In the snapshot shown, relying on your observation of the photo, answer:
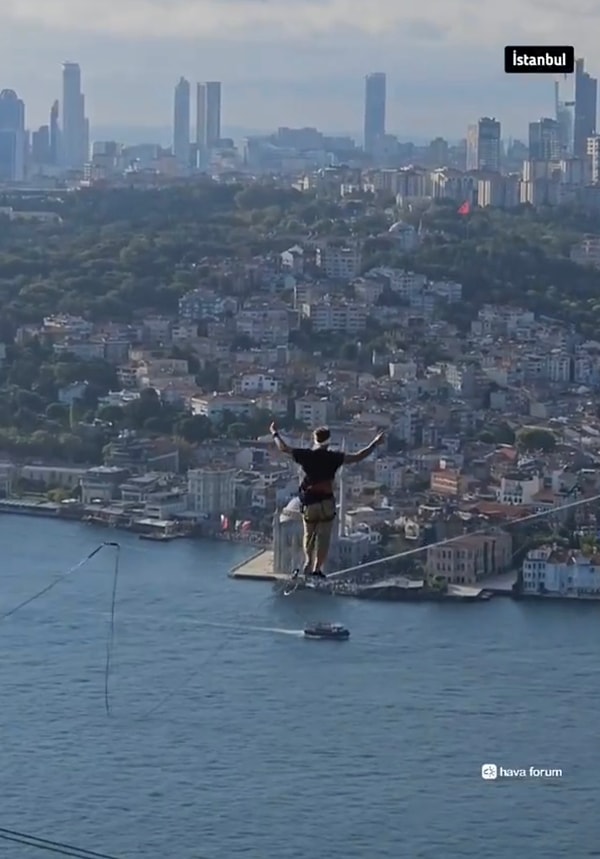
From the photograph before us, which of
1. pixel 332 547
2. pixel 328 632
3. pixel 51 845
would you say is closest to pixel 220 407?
pixel 332 547

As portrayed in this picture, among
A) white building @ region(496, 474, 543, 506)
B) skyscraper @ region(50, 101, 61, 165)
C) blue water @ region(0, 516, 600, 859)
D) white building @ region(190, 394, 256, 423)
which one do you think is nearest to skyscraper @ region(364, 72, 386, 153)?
skyscraper @ region(50, 101, 61, 165)

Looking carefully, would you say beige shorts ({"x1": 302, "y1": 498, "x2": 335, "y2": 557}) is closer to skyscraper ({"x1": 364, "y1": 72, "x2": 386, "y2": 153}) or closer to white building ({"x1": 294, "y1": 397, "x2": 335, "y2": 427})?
white building ({"x1": 294, "y1": 397, "x2": 335, "y2": 427})

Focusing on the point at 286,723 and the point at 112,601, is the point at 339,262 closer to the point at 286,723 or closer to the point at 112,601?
the point at 112,601

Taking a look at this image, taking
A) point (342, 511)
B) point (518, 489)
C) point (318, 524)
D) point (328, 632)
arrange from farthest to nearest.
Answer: point (518, 489), point (342, 511), point (328, 632), point (318, 524)

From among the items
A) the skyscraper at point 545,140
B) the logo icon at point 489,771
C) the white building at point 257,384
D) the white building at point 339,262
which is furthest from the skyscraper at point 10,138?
the logo icon at point 489,771

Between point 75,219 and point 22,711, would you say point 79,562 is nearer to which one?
point 22,711

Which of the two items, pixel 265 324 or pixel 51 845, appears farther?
pixel 265 324

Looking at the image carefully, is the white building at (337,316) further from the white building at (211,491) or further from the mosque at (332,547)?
the mosque at (332,547)
